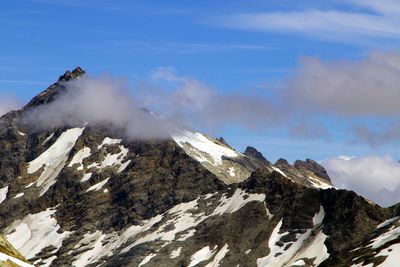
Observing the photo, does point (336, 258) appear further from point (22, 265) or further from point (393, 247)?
point (22, 265)

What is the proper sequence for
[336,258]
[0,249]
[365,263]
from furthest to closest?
[336,258] → [365,263] → [0,249]

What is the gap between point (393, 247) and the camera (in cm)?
14588

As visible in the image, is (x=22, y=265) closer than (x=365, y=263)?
Yes

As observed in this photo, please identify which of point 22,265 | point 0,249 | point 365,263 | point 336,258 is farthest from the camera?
point 336,258

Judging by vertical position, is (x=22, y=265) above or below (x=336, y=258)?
above

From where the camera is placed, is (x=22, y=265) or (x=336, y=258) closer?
(x=22, y=265)

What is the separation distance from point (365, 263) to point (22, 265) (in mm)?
78318

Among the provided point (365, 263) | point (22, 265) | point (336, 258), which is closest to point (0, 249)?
point (22, 265)

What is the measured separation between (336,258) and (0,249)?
95542 millimetres

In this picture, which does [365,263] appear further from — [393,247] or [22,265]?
[22,265]

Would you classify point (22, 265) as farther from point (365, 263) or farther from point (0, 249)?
point (365, 263)

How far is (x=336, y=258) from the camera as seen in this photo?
559 ft

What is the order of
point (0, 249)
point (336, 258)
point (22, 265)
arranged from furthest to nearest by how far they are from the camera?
point (336, 258) → point (0, 249) → point (22, 265)

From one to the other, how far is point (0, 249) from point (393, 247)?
7967cm
